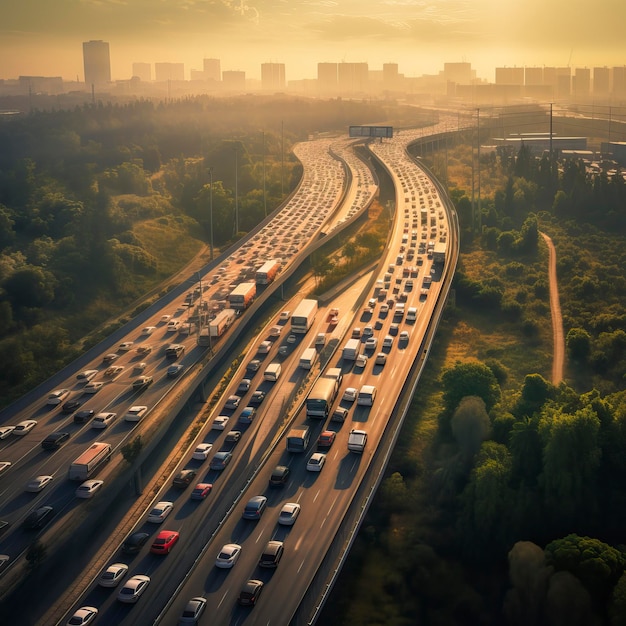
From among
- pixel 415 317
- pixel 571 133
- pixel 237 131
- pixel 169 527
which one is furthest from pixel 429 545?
pixel 571 133

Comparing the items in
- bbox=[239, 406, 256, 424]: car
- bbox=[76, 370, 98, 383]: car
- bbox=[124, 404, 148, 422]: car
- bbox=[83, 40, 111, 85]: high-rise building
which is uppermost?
bbox=[83, 40, 111, 85]: high-rise building

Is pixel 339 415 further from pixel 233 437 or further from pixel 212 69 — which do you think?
pixel 212 69

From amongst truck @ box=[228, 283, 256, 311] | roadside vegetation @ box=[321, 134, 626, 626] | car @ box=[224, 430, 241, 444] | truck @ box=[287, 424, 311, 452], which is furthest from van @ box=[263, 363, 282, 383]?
truck @ box=[228, 283, 256, 311]

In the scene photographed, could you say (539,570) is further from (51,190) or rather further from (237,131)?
(237,131)

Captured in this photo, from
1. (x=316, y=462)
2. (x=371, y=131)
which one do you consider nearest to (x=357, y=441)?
(x=316, y=462)

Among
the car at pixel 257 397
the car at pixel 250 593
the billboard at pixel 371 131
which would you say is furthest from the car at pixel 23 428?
the billboard at pixel 371 131

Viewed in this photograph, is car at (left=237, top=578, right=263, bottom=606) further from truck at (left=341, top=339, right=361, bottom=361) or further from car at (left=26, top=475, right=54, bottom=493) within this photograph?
truck at (left=341, top=339, right=361, bottom=361)
